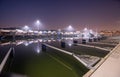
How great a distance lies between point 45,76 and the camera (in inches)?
160

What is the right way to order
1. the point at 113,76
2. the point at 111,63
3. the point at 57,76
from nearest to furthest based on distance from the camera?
the point at 113,76 < the point at 111,63 < the point at 57,76

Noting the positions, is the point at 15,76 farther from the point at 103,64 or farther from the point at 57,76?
the point at 103,64

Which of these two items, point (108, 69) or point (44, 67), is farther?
point (44, 67)

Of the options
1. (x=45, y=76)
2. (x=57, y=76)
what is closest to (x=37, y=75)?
(x=45, y=76)

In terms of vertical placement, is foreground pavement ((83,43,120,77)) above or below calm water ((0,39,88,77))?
above

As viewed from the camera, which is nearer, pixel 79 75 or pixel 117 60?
pixel 117 60

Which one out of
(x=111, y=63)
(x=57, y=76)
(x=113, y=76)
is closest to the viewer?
(x=113, y=76)

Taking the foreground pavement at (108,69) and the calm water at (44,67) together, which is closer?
the foreground pavement at (108,69)

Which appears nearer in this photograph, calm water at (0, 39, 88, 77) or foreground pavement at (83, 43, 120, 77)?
foreground pavement at (83, 43, 120, 77)

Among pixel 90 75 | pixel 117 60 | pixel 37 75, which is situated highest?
pixel 117 60

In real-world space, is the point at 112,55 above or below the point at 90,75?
above

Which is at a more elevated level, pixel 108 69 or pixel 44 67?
pixel 108 69

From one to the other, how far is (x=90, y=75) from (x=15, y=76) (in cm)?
265

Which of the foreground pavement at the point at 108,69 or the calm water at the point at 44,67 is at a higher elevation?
the foreground pavement at the point at 108,69
